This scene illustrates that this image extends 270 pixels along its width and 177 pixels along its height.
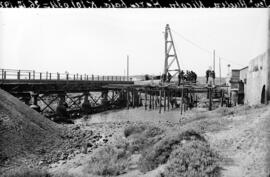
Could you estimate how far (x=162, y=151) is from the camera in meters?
8.50

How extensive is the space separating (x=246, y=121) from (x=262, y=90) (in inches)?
119

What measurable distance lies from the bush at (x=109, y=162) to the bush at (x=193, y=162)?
193 centimetres

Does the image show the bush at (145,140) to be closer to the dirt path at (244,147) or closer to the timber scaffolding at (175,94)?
the dirt path at (244,147)

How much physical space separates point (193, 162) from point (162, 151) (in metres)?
1.66

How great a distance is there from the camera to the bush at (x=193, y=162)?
6.53 metres

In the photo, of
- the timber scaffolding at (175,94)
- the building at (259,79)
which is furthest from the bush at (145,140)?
the timber scaffolding at (175,94)

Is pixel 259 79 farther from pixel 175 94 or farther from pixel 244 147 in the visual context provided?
pixel 175 94

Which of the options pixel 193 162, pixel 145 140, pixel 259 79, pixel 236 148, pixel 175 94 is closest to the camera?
pixel 193 162

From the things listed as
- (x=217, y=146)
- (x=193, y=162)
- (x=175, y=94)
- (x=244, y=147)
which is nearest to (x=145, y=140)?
(x=217, y=146)

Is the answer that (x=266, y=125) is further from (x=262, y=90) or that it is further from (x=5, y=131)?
(x=5, y=131)

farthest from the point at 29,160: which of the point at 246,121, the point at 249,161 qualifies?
the point at 246,121

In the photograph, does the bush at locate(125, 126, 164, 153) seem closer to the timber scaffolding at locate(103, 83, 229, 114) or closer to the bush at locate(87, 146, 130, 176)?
the bush at locate(87, 146, 130, 176)

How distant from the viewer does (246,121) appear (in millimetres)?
9672

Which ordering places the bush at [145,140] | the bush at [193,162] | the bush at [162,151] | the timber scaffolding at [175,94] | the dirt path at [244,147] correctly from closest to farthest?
the dirt path at [244,147] < the bush at [193,162] < the bush at [162,151] < the bush at [145,140] < the timber scaffolding at [175,94]
